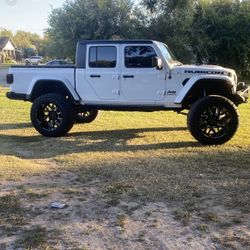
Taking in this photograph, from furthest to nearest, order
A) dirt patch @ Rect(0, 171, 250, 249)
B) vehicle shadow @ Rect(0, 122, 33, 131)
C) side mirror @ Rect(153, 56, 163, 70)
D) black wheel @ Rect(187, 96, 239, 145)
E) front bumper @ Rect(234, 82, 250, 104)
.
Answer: vehicle shadow @ Rect(0, 122, 33, 131), front bumper @ Rect(234, 82, 250, 104), side mirror @ Rect(153, 56, 163, 70), black wheel @ Rect(187, 96, 239, 145), dirt patch @ Rect(0, 171, 250, 249)

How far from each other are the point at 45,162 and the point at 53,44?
2317 centimetres


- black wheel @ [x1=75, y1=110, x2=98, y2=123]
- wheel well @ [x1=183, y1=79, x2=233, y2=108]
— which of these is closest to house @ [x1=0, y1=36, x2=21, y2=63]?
black wheel @ [x1=75, y1=110, x2=98, y2=123]

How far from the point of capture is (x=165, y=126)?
427 inches

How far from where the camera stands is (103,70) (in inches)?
362

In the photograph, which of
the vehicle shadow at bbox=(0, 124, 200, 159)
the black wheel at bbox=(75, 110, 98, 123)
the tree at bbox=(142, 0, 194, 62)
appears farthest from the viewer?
the tree at bbox=(142, 0, 194, 62)

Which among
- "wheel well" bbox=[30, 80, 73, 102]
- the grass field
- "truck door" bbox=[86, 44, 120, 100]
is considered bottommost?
the grass field

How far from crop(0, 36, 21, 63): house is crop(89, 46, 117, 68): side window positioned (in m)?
89.9

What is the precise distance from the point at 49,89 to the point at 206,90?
3.27 metres

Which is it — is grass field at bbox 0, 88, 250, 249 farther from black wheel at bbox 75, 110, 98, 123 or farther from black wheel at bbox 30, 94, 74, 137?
black wheel at bbox 75, 110, 98, 123

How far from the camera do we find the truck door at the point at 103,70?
9.14 metres

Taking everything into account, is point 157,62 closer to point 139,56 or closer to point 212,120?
point 139,56

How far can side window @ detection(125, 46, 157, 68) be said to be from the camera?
8.99 metres

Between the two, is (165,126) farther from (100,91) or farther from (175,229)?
(175,229)

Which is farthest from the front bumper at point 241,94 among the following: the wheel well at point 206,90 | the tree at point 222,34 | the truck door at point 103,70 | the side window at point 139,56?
the tree at point 222,34
